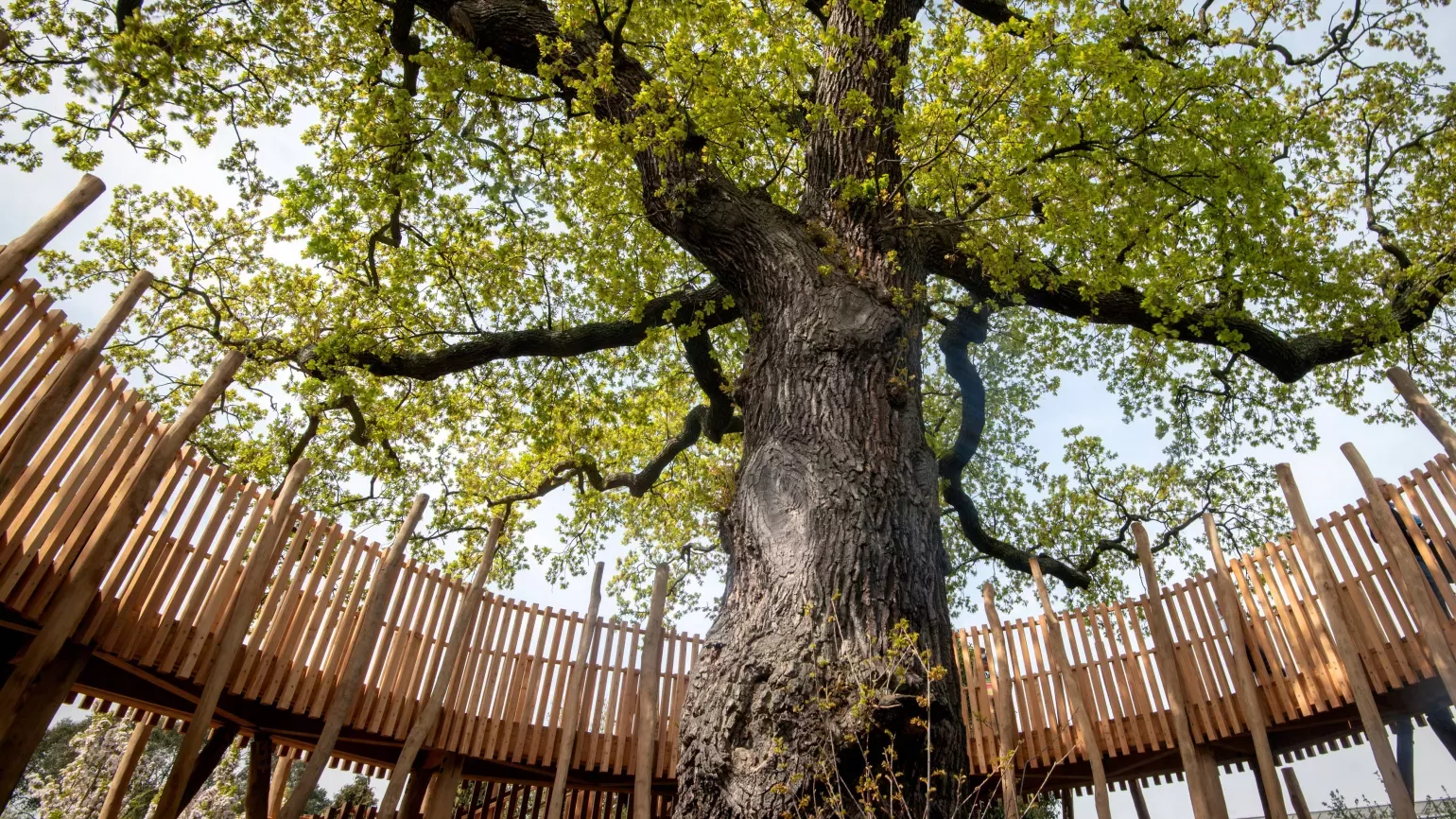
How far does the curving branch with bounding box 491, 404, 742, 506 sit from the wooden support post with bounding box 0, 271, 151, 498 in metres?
5.57

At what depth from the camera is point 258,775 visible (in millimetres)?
5176

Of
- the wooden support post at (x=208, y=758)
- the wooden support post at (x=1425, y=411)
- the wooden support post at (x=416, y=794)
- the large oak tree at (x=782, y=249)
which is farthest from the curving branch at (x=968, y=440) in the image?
the wooden support post at (x=208, y=758)

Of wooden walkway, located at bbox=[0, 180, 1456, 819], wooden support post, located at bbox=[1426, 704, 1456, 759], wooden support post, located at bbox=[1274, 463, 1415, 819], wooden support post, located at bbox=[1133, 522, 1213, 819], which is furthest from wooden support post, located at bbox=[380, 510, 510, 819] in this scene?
wooden support post, located at bbox=[1426, 704, 1456, 759]

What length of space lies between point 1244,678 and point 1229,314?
3.09 m

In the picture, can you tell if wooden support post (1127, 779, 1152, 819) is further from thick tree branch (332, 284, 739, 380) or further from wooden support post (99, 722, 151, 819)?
wooden support post (99, 722, 151, 819)

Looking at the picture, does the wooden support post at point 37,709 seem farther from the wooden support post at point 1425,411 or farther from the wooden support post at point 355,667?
the wooden support post at point 1425,411

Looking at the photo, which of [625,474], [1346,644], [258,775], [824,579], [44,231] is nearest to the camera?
[44,231]

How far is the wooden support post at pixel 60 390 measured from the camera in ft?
10.3

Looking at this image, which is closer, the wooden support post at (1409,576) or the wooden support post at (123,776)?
the wooden support post at (1409,576)

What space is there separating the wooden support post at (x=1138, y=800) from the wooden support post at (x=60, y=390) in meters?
7.97

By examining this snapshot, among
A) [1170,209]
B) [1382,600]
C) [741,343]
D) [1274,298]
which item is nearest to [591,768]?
[741,343]

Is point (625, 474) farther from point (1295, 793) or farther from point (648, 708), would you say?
point (1295, 793)

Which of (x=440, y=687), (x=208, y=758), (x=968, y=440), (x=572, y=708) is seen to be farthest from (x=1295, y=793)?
(x=208, y=758)

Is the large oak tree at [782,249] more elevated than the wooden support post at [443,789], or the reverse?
the large oak tree at [782,249]
